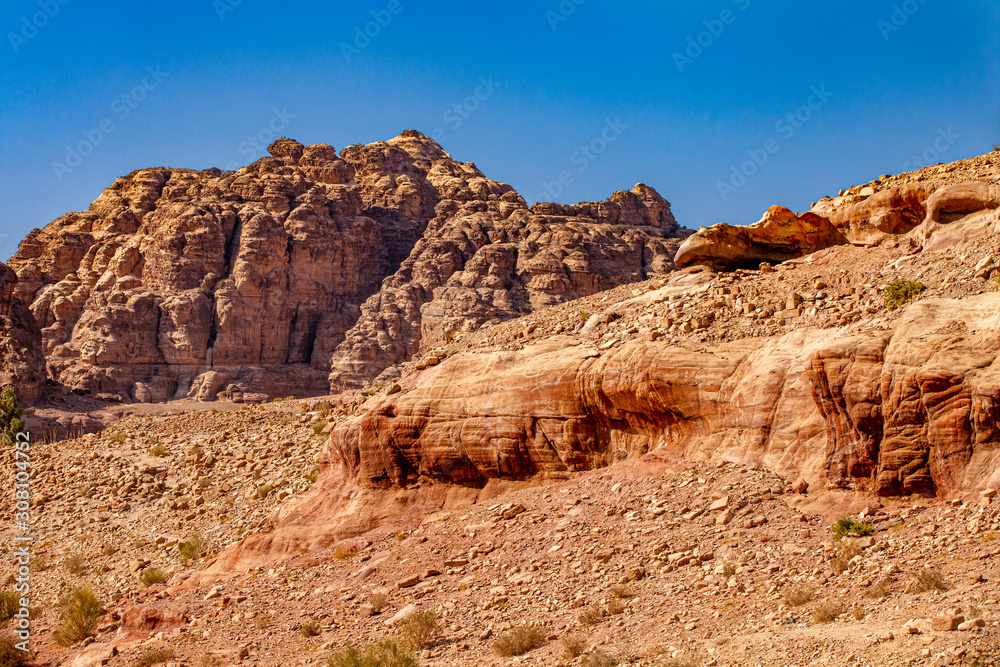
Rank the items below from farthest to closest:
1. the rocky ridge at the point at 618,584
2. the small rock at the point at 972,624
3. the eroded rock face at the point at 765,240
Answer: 1. the eroded rock face at the point at 765,240
2. the rocky ridge at the point at 618,584
3. the small rock at the point at 972,624

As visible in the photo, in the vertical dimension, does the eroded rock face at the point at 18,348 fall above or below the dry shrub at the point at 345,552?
above

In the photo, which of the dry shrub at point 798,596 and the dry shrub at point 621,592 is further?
the dry shrub at point 621,592

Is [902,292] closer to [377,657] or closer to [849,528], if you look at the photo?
[849,528]

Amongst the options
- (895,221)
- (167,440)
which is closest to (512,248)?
(167,440)

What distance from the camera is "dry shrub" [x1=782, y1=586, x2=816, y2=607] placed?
9.05 m

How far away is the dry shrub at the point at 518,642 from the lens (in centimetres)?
977

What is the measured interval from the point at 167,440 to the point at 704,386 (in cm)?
2126

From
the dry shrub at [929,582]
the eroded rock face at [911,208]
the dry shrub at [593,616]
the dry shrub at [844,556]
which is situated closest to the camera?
the dry shrub at [929,582]

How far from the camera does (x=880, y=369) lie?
11.2 meters

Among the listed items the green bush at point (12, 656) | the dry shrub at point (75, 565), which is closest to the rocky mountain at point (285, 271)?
the dry shrub at point (75, 565)

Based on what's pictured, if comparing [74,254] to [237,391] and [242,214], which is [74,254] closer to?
[242,214]

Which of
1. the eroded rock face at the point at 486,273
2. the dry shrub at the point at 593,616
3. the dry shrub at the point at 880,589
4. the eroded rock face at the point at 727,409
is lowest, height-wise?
the dry shrub at the point at 593,616

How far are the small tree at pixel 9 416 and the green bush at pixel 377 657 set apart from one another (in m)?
34.3

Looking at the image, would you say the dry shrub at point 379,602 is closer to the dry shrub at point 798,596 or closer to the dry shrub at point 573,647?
the dry shrub at point 573,647
